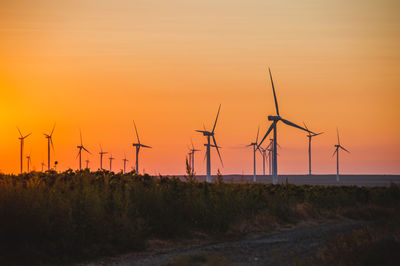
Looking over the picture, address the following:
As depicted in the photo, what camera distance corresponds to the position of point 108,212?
96.1 ft

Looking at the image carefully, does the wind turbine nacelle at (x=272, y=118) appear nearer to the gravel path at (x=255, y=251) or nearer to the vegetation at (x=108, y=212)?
the vegetation at (x=108, y=212)

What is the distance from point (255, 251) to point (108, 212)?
699 cm

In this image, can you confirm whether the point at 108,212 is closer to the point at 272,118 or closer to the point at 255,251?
the point at 255,251

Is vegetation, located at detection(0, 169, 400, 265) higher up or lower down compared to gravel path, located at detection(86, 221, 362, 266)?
higher up

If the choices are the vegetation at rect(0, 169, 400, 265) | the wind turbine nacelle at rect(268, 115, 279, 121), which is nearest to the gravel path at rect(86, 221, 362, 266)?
the vegetation at rect(0, 169, 400, 265)

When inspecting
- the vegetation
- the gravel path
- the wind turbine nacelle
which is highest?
the wind turbine nacelle

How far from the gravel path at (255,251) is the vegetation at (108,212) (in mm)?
1691

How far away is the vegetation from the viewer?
2461 centimetres

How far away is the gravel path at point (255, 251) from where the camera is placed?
2441 cm

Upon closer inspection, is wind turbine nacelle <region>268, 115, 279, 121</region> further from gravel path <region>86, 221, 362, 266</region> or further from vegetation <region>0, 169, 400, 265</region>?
gravel path <region>86, 221, 362, 266</region>

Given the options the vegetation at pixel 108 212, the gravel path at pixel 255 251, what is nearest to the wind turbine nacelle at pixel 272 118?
the vegetation at pixel 108 212

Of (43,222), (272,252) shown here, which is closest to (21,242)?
(43,222)

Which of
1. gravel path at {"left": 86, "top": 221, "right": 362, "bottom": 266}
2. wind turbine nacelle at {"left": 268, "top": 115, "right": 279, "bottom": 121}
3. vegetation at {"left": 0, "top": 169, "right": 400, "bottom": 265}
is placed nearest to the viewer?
gravel path at {"left": 86, "top": 221, "right": 362, "bottom": 266}

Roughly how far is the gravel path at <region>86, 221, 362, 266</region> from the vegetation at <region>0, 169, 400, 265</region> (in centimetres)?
169
